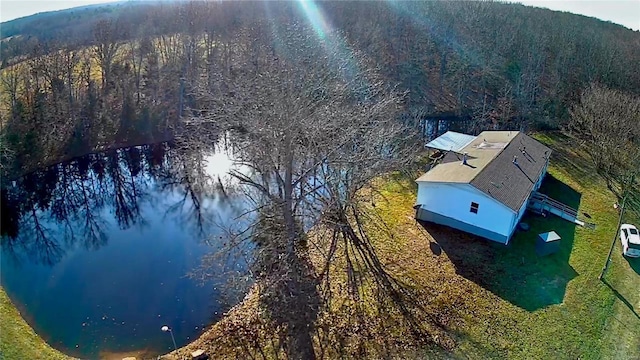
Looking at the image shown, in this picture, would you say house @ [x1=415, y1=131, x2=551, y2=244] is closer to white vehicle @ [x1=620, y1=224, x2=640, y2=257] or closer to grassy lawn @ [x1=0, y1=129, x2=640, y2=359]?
grassy lawn @ [x1=0, y1=129, x2=640, y2=359]

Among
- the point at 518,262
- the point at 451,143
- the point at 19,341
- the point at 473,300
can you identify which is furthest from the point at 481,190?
the point at 19,341

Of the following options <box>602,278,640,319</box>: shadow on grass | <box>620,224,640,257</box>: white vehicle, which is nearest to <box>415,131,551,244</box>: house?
<box>602,278,640,319</box>: shadow on grass

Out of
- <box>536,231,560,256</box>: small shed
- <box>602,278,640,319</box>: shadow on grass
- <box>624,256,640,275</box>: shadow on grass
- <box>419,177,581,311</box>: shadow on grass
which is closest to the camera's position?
<box>602,278,640,319</box>: shadow on grass

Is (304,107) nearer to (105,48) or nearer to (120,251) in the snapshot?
(120,251)

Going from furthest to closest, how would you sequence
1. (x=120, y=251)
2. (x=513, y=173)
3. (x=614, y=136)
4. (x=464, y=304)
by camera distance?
1. (x=614, y=136)
2. (x=513, y=173)
3. (x=120, y=251)
4. (x=464, y=304)

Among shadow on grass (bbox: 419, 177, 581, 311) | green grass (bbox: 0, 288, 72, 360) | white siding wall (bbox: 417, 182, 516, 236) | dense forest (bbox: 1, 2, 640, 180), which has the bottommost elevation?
shadow on grass (bbox: 419, 177, 581, 311)
